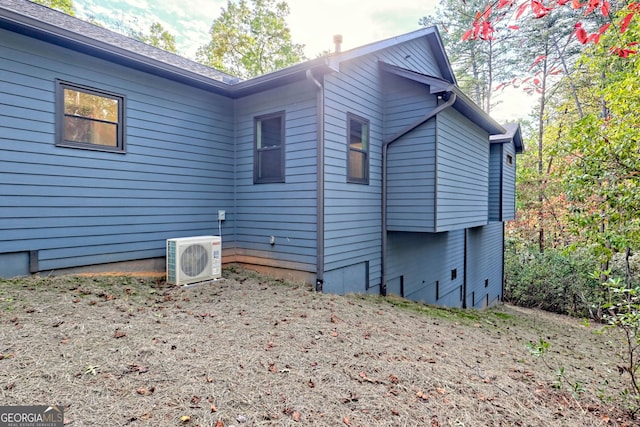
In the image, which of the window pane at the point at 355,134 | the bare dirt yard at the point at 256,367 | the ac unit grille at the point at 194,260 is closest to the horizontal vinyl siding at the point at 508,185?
the window pane at the point at 355,134

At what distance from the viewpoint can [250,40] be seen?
62.6ft

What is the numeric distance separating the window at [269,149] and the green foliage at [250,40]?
14.0m

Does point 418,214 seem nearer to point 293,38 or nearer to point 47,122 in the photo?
point 47,122

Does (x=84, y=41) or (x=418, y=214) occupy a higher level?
(x=84, y=41)

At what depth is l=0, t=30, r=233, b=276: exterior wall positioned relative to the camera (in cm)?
434

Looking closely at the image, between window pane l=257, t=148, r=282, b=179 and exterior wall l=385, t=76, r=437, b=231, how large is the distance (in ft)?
7.62

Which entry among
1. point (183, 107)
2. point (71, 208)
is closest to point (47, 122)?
point (71, 208)

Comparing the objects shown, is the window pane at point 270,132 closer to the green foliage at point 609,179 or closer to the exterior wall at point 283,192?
the exterior wall at point 283,192

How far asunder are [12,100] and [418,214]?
21.2 ft

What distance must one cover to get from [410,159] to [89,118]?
5543 millimetres

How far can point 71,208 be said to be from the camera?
4820 millimetres

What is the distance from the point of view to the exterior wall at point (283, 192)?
229 inches

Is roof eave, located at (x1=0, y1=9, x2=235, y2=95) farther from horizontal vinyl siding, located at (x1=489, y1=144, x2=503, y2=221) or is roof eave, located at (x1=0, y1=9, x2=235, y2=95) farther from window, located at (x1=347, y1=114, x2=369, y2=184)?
horizontal vinyl siding, located at (x1=489, y1=144, x2=503, y2=221)

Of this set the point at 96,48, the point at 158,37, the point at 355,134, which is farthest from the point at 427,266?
the point at 158,37
